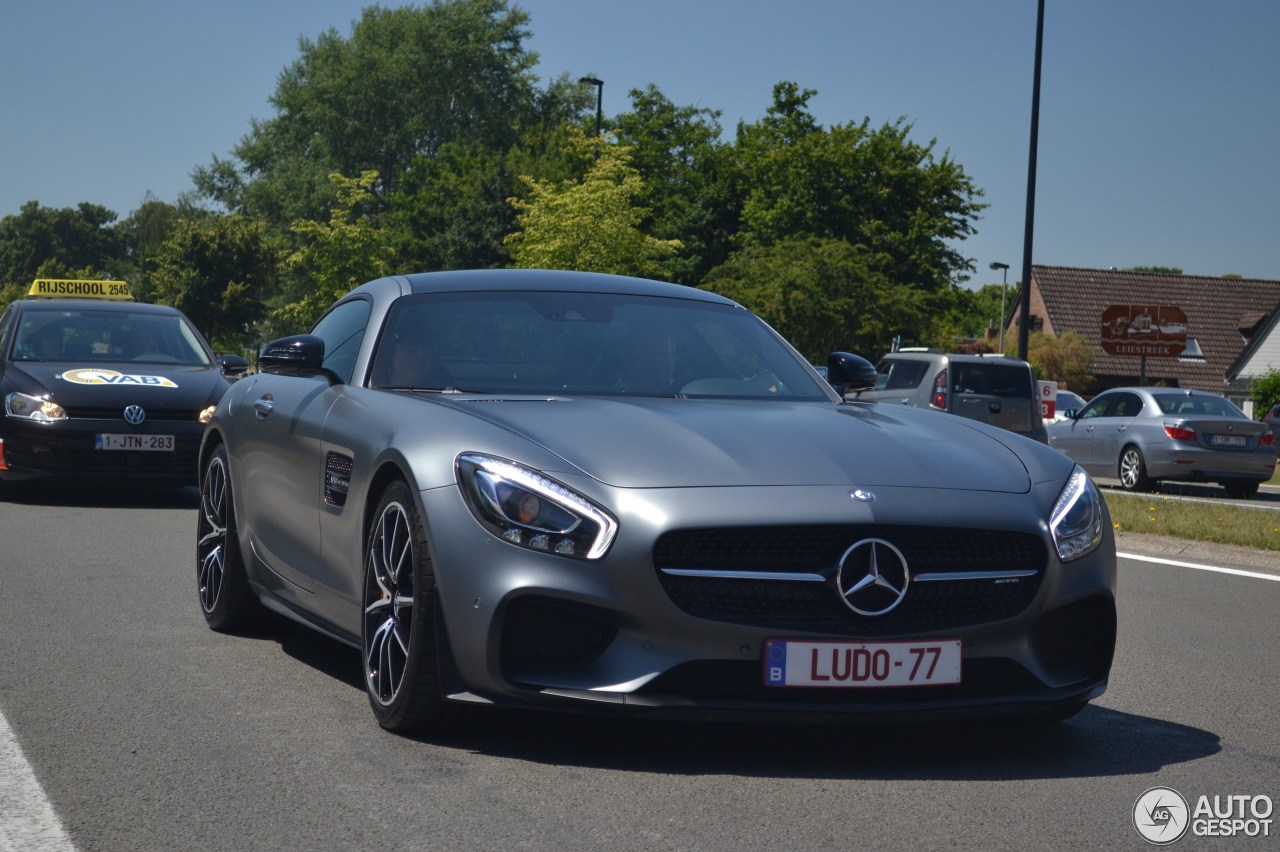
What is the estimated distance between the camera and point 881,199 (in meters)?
61.5

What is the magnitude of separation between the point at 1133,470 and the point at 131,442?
582 inches

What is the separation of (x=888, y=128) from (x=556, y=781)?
60040 millimetres

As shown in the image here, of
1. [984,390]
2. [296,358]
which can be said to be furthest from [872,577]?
[984,390]

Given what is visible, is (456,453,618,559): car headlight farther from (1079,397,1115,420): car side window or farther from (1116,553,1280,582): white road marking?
(1079,397,1115,420): car side window

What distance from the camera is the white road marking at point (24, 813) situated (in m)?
3.81

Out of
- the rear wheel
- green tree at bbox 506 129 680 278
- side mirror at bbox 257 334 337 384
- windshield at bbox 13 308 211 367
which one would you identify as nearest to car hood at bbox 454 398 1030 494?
side mirror at bbox 257 334 337 384

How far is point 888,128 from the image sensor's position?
6256cm

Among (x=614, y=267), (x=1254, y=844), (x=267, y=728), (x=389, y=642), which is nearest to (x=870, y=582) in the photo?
(x=1254, y=844)

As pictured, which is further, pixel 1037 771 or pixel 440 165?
pixel 440 165

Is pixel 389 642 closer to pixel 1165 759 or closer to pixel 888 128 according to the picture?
pixel 1165 759

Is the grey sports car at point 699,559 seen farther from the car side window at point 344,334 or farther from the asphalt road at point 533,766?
the car side window at point 344,334

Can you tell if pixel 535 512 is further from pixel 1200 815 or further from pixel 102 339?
pixel 102 339

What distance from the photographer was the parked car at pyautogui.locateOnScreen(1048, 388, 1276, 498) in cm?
2277

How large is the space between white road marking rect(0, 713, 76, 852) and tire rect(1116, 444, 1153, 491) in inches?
796
